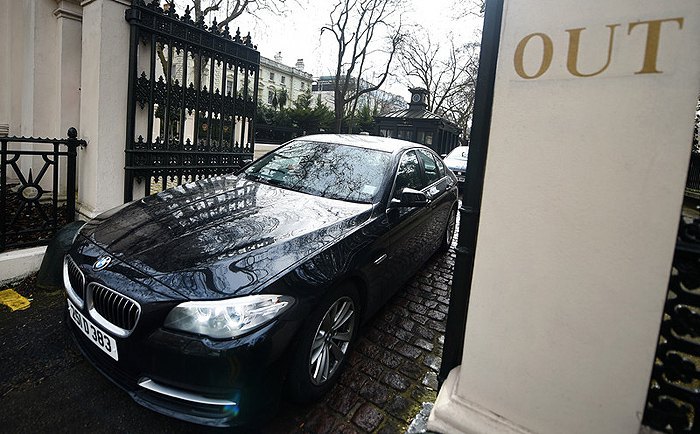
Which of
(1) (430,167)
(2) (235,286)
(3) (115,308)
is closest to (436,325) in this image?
(1) (430,167)

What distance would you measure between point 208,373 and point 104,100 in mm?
3833

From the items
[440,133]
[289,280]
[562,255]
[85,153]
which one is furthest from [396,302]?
[440,133]

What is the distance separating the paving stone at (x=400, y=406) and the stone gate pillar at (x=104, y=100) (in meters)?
3.92

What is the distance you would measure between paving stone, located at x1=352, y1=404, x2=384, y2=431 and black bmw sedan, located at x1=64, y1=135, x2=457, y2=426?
254 millimetres

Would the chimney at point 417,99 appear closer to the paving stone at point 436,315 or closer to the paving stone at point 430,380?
the paving stone at point 436,315

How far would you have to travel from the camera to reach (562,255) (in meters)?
1.42

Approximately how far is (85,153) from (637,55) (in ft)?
17.3

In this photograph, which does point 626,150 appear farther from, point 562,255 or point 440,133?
point 440,133

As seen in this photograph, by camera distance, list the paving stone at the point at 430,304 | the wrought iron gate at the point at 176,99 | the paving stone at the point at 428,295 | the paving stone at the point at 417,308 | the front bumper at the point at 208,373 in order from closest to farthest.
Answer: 1. the front bumper at the point at 208,373
2. the paving stone at the point at 417,308
3. the paving stone at the point at 430,304
4. the paving stone at the point at 428,295
5. the wrought iron gate at the point at 176,99

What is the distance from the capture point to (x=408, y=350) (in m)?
3.09

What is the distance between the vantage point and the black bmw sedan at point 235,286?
1.86 meters

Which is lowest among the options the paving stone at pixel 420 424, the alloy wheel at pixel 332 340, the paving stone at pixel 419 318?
the paving stone at pixel 419 318

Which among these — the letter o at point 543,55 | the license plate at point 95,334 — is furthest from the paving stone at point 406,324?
the letter o at point 543,55

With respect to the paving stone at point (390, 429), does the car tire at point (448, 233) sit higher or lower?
higher
